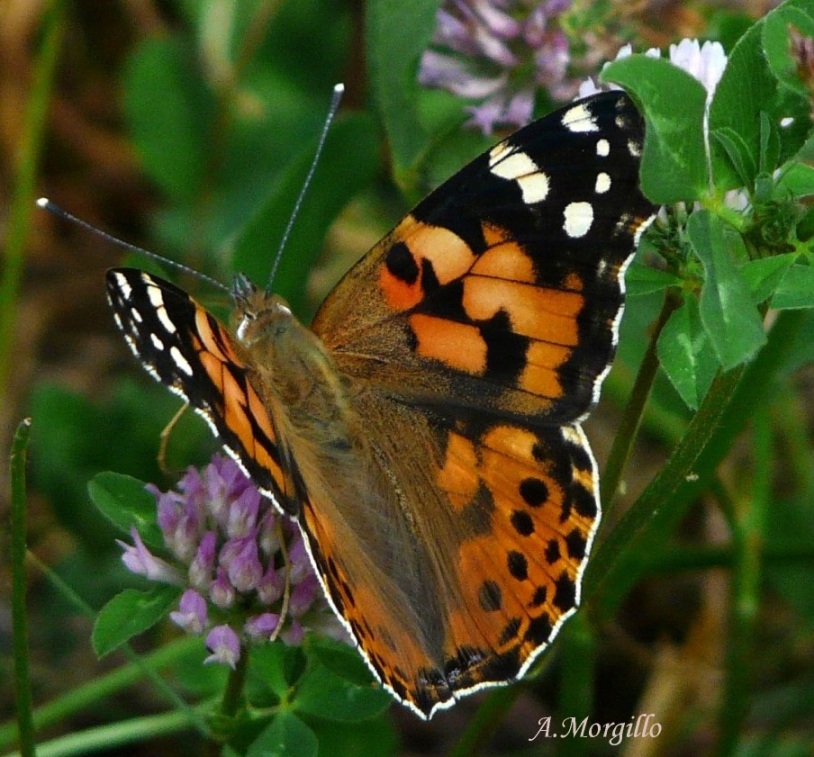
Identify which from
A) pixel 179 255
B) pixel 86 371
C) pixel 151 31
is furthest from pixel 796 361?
pixel 151 31

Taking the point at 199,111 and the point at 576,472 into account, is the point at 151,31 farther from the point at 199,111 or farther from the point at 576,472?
the point at 576,472

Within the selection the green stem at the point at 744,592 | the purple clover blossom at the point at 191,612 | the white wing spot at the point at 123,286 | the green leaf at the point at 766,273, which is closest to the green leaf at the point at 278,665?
the purple clover blossom at the point at 191,612

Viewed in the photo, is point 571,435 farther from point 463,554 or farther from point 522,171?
point 522,171

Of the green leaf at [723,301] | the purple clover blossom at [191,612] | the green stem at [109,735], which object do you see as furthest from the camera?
the green stem at [109,735]

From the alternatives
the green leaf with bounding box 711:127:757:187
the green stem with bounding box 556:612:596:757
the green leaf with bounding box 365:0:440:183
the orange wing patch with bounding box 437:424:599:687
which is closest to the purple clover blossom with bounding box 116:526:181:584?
the orange wing patch with bounding box 437:424:599:687

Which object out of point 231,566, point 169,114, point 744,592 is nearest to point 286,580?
point 231,566

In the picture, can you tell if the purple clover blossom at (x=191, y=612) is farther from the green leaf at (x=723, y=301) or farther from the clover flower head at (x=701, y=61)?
the clover flower head at (x=701, y=61)
